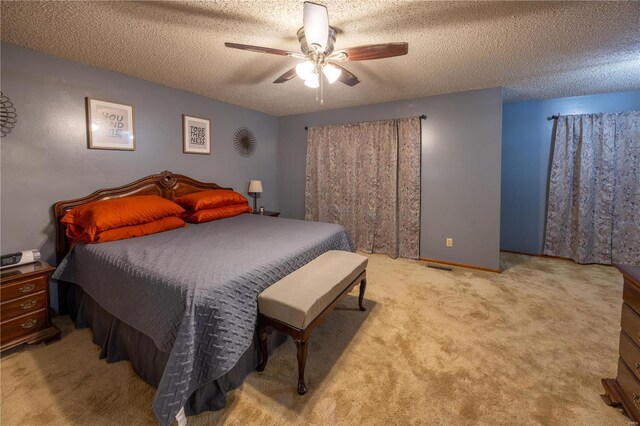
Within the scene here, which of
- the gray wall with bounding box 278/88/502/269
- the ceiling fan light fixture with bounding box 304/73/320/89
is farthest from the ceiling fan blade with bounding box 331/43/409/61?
the gray wall with bounding box 278/88/502/269

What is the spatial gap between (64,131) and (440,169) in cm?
426

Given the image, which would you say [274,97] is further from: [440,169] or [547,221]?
[547,221]

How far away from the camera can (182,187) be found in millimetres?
3455

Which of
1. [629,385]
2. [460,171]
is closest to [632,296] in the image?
[629,385]

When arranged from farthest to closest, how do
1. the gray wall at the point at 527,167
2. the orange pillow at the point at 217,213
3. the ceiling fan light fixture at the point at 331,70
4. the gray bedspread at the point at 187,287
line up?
1. the gray wall at the point at 527,167
2. the orange pillow at the point at 217,213
3. the ceiling fan light fixture at the point at 331,70
4. the gray bedspread at the point at 187,287

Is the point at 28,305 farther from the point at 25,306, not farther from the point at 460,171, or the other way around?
the point at 460,171

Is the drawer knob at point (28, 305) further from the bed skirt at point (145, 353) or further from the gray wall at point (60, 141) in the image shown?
the gray wall at point (60, 141)

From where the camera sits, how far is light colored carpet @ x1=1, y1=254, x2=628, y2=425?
4.79ft

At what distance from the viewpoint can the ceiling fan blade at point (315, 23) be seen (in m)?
1.48

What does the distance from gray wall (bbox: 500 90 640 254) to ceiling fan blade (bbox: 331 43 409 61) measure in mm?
3405

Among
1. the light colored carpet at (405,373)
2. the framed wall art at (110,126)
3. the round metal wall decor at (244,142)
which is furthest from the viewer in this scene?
the round metal wall decor at (244,142)

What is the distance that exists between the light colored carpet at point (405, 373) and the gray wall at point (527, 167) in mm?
1705

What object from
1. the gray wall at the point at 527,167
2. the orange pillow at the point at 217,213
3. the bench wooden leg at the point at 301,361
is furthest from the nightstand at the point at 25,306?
the gray wall at the point at 527,167

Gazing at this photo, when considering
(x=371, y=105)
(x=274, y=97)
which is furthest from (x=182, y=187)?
(x=371, y=105)
